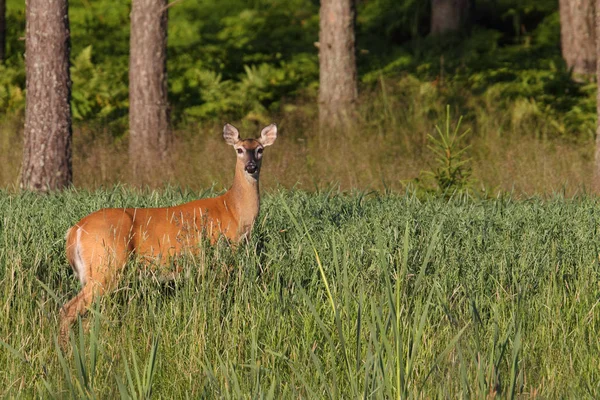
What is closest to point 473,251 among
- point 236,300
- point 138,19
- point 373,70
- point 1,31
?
point 236,300

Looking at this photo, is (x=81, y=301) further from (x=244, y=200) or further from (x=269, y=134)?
(x=269, y=134)

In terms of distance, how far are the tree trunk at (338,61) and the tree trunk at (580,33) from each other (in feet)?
14.1

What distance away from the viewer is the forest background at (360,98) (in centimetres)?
1147

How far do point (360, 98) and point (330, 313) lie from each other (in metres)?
9.62

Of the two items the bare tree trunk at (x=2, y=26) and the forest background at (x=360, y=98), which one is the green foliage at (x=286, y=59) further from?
the bare tree trunk at (x=2, y=26)

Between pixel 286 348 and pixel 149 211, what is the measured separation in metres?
1.86

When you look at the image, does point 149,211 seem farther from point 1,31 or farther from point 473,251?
point 1,31

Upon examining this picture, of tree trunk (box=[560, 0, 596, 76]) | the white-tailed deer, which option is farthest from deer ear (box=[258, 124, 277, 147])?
tree trunk (box=[560, 0, 596, 76])

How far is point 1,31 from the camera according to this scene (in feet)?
55.5

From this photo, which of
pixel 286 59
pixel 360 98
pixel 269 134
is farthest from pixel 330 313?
pixel 286 59

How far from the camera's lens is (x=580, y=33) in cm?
1650

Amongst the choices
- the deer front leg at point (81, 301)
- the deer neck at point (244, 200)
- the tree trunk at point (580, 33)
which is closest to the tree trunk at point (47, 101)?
the deer neck at point (244, 200)

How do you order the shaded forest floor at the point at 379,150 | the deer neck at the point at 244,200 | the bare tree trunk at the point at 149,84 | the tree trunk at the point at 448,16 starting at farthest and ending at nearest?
the tree trunk at the point at 448,16
the bare tree trunk at the point at 149,84
the shaded forest floor at the point at 379,150
the deer neck at the point at 244,200

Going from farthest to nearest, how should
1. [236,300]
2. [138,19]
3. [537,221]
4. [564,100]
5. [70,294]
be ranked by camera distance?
[564,100]
[138,19]
[537,221]
[70,294]
[236,300]
